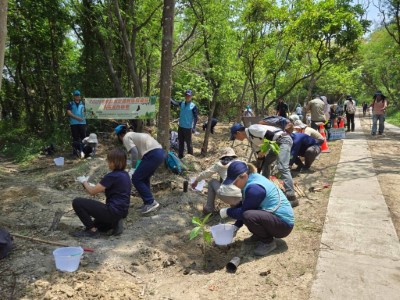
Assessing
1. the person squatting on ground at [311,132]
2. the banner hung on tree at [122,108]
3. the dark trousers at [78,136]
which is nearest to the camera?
the person squatting on ground at [311,132]

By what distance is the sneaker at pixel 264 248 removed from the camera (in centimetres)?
392

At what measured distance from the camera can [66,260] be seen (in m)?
3.35

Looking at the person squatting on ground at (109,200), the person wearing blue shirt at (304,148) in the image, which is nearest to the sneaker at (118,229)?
the person squatting on ground at (109,200)

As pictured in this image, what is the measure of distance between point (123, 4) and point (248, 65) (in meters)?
4.66

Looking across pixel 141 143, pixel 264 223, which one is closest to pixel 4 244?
pixel 141 143

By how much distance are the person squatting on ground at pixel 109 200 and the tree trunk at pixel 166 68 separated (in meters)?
2.80

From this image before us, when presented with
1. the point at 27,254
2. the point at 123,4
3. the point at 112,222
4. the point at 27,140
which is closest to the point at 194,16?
the point at 123,4

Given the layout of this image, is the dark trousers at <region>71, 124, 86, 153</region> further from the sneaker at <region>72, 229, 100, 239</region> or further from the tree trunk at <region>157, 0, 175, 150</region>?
the sneaker at <region>72, 229, 100, 239</region>

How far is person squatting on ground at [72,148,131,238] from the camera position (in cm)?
439

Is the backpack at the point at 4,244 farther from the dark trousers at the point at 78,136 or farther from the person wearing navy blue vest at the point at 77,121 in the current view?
the dark trousers at the point at 78,136

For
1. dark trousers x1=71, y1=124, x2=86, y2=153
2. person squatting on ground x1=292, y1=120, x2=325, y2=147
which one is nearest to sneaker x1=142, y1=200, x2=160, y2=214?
person squatting on ground x1=292, y1=120, x2=325, y2=147

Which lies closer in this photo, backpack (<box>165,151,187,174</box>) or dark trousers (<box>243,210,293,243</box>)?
dark trousers (<box>243,210,293,243</box>)

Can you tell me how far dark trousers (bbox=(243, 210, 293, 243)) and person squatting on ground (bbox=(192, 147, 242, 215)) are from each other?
737mm

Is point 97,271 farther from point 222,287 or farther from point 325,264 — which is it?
point 325,264
